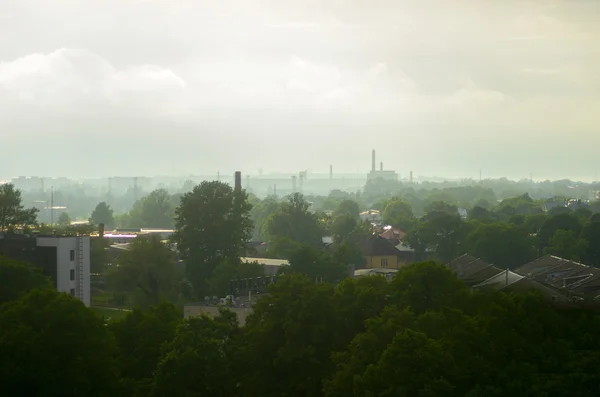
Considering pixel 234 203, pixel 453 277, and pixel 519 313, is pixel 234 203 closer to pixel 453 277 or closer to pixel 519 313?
pixel 453 277

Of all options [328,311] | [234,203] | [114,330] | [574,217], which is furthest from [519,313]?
[574,217]

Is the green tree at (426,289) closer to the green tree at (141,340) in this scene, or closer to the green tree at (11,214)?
the green tree at (141,340)

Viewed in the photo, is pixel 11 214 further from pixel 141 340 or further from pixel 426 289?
pixel 426 289

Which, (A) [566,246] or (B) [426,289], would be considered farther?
(A) [566,246]

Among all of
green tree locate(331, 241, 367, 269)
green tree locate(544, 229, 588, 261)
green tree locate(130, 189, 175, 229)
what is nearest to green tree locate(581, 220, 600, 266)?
green tree locate(544, 229, 588, 261)

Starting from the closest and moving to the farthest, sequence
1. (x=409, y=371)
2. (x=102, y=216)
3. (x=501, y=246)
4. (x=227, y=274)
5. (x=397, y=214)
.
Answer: (x=409, y=371), (x=227, y=274), (x=501, y=246), (x=397, y=214), (x=102, y=216)

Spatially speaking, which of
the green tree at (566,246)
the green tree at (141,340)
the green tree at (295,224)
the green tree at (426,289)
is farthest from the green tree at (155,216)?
the green tree at (141,340)

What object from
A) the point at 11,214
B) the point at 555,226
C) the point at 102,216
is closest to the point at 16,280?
the point at 11,214
